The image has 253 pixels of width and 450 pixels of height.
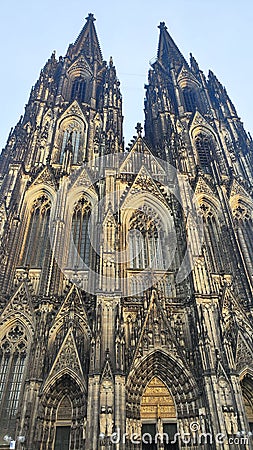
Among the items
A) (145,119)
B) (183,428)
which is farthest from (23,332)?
(145,119)

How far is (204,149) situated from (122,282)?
14.2 meters

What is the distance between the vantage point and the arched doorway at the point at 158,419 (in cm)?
1376

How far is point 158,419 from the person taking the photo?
14031 mm

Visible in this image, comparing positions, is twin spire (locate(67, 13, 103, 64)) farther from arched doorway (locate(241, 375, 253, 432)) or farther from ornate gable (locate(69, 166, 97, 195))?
arched doorway (locate(241, 375, 253, 432))

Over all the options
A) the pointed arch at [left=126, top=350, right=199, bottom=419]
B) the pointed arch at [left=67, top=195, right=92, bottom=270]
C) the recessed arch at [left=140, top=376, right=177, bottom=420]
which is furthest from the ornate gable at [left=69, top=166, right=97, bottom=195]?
the recessed arch at [left=140, top=376, right=177, bottom=420]

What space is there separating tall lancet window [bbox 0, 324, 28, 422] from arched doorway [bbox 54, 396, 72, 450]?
1.69m

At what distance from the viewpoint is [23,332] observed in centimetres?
1552

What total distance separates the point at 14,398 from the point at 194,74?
32122 millimetres

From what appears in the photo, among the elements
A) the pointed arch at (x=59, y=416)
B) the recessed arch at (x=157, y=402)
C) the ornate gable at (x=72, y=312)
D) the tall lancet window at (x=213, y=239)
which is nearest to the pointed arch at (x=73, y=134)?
the tall lancet window at (x=213, y=239)

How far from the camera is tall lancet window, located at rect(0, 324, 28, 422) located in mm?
13859

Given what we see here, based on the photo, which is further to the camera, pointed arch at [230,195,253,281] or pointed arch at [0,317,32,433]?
pointed arch at [230,195,253,281]

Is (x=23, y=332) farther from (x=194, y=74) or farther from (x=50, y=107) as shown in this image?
(x=194, y=74)

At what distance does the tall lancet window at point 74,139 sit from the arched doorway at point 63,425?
14518 mm

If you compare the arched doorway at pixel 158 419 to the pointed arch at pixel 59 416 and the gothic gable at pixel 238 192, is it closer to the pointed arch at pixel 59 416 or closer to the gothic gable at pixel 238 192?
the pointed arch at pixel 59 416
